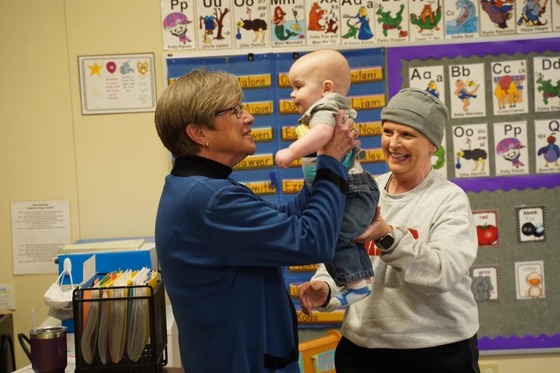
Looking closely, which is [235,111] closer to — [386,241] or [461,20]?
[386,241]

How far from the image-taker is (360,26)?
3.24m

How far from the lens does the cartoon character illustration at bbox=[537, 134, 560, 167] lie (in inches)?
129

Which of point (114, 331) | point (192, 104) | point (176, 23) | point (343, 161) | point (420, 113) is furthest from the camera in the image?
point (176, 23)

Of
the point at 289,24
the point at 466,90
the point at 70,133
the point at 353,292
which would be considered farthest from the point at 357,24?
the point at 353,292

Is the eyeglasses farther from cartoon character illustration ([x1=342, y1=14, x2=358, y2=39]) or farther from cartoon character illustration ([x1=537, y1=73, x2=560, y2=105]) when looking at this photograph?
cartoon character illustration ([x1=537, y1=73, x2=560, y2=105])

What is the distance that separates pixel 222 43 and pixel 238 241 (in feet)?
6.36

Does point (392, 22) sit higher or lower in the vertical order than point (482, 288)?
higher

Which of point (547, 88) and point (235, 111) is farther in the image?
point (547, 88)

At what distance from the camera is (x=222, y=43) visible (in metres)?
3.24

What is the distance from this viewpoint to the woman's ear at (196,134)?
5.25 feet

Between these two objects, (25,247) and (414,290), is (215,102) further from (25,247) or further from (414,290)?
(25,247)

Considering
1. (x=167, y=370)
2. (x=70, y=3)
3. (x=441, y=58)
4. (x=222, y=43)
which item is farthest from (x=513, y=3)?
(x=167, y=370)

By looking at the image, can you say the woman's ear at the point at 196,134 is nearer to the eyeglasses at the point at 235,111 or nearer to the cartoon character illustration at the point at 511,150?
the eyeglasses at the point at 235,111

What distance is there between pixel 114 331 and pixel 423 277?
100cm
